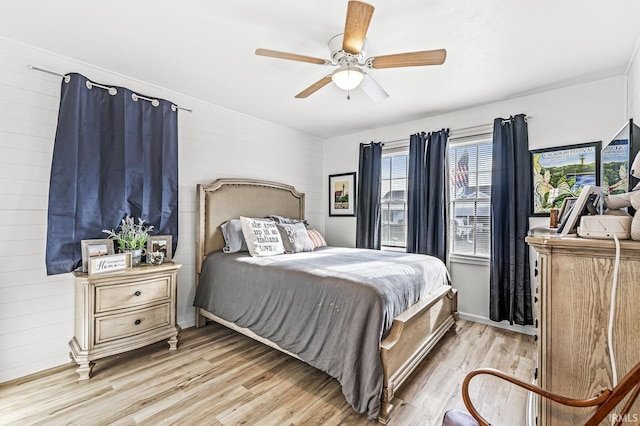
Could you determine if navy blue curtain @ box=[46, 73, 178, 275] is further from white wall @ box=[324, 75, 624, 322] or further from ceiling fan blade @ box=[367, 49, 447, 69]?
white wall @ box=[324, 75, 624, 322]

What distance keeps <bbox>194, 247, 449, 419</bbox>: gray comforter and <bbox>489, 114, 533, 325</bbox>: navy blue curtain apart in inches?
27.7

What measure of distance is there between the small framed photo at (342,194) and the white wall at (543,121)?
0.83 meters

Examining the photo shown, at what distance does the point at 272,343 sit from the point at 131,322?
3.84 feet

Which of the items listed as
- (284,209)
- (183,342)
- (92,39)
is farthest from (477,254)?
(92,39)

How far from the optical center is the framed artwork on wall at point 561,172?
266 centimetres

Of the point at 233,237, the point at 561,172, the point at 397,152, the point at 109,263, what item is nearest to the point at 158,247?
the point at 109,263

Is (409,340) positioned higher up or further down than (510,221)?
further down

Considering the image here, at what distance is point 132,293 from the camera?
91.2 inches

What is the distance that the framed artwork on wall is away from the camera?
2660 millimetres

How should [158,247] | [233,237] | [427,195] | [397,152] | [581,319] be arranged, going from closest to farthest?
[581,319] < [158,247] < [233,237] < [427,195] < [397,152]

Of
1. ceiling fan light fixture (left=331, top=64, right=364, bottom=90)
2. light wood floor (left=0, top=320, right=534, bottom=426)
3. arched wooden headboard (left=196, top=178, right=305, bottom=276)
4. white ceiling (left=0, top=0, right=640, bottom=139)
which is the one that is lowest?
light wood floor (left=0, top=320, right=534, bottom=426)

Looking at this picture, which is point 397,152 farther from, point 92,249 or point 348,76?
point 92,249

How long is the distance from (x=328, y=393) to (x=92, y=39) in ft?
10.1

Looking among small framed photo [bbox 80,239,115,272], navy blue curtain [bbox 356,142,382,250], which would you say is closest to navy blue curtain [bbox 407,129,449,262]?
navy blue curtain [bbox 356,142,382,250]
